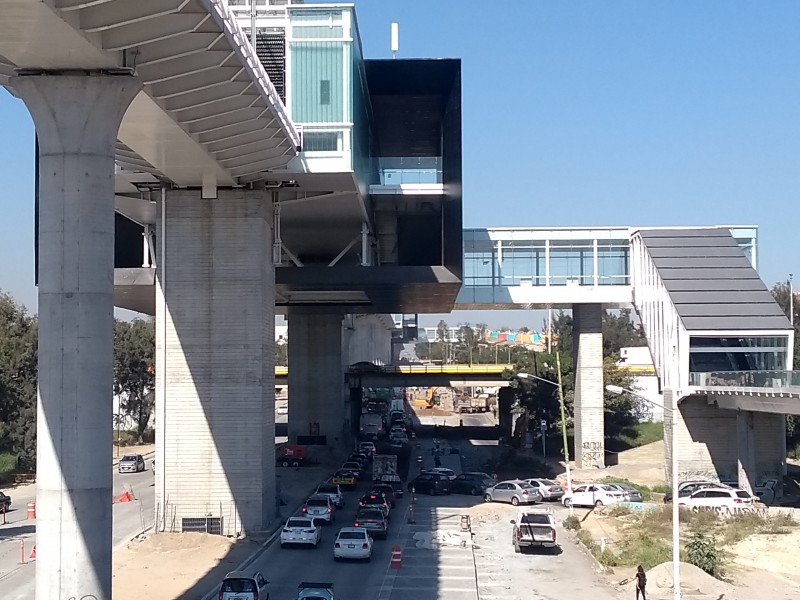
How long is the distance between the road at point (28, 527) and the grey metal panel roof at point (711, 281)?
28.6 meters

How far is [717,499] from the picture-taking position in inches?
1726

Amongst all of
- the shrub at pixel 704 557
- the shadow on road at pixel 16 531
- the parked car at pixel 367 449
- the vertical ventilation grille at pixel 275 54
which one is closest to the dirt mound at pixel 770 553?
the shrub at pixel 704 557

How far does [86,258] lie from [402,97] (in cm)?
3068

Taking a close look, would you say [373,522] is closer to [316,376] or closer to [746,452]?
[746,452]

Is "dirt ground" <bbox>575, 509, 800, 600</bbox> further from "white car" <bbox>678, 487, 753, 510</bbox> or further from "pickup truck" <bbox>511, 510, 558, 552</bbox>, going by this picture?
"white car" <bbox>678, 487, 753, 510</bbox>

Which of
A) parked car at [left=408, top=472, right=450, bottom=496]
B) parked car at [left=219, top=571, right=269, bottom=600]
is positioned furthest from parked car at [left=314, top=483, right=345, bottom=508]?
parked car at [left=219, top=571, right=269, bottom=600]

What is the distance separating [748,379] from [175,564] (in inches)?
1064

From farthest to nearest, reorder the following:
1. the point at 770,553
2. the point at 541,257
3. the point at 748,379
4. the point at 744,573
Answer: the point at 541,257
the point at 748,379
the point at 770,553
the point at 744,573

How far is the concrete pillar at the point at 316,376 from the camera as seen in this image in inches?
2790

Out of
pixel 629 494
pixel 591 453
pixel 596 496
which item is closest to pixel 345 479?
pixel 596 496

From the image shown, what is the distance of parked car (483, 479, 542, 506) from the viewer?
46.7 m

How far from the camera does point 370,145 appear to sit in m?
45.4

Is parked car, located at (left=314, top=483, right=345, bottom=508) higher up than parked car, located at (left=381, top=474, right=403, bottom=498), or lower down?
higher up

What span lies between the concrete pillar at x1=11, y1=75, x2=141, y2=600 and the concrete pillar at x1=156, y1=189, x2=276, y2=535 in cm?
1643
